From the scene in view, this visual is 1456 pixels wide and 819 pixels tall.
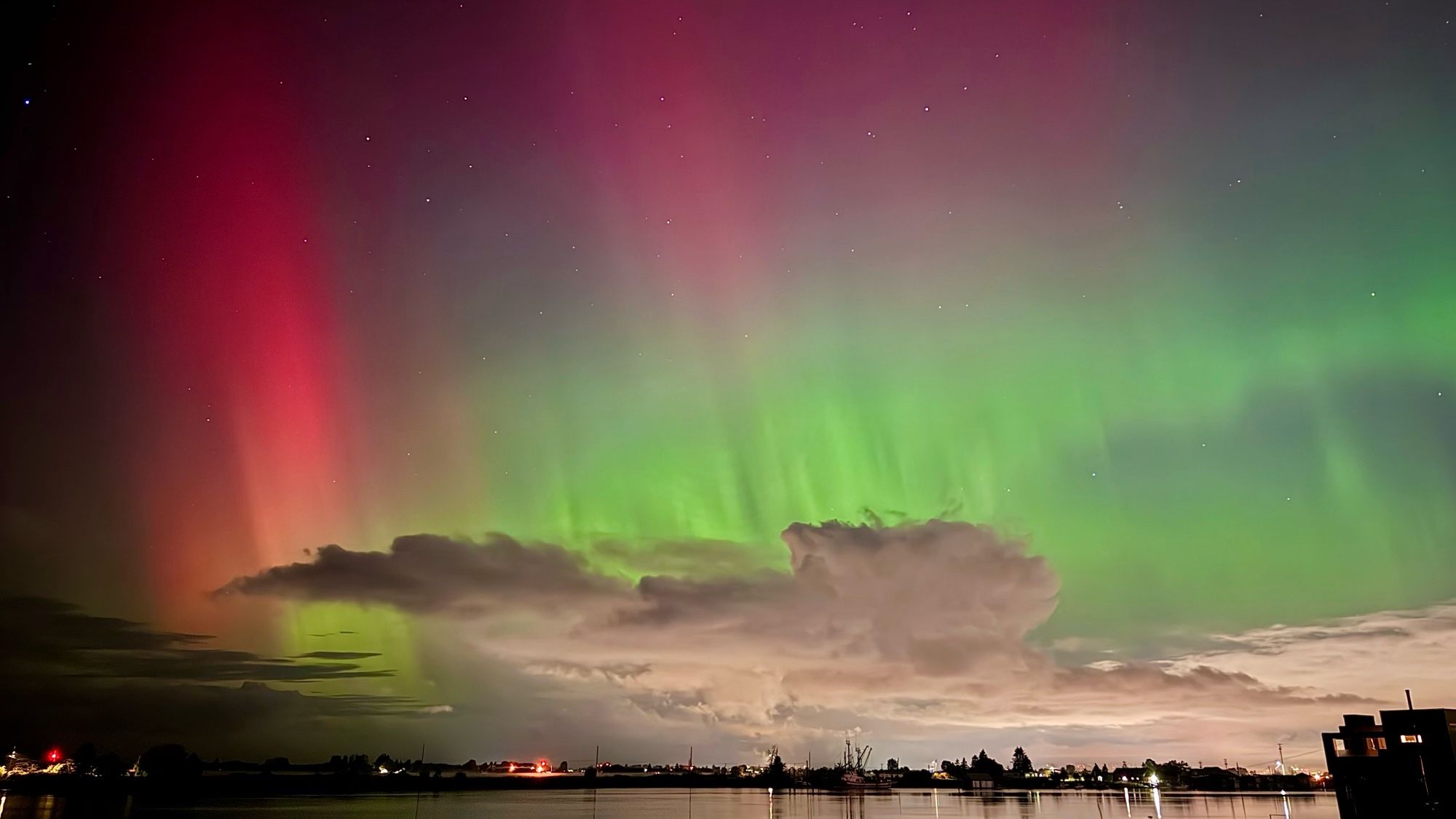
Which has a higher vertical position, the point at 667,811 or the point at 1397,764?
the point at 1397,764

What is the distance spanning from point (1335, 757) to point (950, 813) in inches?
3649

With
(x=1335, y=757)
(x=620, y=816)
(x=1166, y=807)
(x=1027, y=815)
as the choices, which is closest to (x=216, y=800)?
(x=620, y=816)

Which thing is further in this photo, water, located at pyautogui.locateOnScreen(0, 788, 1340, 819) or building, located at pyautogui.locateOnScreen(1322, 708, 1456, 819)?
water, located at pyautogui.locateOnScreen(0, 788, 1340, 819)

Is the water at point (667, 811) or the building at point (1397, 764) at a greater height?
the building at point (1397, 764)

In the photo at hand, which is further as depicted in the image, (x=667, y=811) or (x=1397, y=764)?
(x=667, y=811)

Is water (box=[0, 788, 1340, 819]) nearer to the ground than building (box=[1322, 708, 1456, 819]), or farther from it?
nearer to the ground

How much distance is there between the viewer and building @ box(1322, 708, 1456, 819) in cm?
6519

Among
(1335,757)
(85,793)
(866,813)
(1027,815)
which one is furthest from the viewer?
(85,793)

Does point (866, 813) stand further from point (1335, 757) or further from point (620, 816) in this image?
point (1335, 757)

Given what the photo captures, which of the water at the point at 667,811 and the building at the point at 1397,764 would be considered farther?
the water at the point at 667,811

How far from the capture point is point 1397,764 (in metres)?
67.3

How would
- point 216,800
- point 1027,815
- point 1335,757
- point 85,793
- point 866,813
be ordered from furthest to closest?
point 216,800 < point 85,793 < point 866,813 < point 1027,815 < point 1335,757

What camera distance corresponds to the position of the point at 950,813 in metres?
153

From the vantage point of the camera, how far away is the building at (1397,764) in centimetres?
6519
